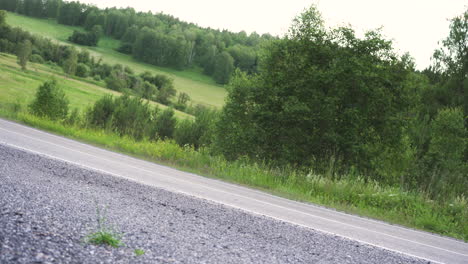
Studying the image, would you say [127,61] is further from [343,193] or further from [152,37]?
[343,193]

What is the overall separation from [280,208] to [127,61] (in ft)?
442

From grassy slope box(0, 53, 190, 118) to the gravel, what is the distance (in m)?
64.5

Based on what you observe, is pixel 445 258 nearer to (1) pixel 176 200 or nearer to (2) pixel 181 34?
(1) pixel 176 200

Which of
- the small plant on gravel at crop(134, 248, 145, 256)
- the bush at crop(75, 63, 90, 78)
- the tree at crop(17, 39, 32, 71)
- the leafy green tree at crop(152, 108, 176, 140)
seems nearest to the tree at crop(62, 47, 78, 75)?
the bush at crop(75, 63, 90, 78)

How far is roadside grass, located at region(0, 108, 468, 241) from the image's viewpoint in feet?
34.0

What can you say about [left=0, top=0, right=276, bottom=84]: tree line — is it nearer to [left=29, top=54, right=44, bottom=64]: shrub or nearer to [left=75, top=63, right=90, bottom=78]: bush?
[left=75, top=63, right=90, bottom=78]: bush

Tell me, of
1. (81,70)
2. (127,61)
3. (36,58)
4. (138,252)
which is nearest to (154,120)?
(138,252)

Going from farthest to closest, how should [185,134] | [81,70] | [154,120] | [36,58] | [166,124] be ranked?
[81,70] → [36,58] → [166,124] → [154,120] → [185,134]

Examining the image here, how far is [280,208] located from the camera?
9031mm

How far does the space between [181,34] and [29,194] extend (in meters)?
151

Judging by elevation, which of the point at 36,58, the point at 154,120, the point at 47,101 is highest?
the point at 47,101

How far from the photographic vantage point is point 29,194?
578 centimetres

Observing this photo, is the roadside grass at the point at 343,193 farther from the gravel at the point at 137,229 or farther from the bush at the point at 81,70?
the bush at the point at 81,70

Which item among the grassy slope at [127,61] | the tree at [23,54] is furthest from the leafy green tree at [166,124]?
the tree at [23,54]
